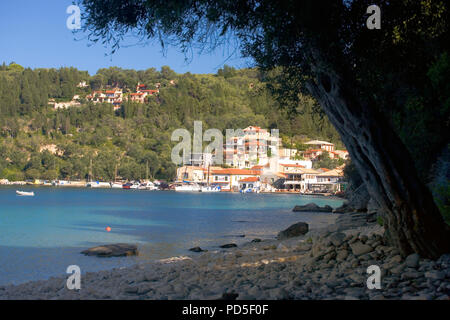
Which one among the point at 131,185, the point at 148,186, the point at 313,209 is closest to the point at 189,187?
the point at 148,186

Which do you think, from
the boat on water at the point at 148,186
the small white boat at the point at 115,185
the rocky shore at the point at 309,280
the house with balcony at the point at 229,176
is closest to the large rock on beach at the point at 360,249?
the rocky shore at the point at 309,280

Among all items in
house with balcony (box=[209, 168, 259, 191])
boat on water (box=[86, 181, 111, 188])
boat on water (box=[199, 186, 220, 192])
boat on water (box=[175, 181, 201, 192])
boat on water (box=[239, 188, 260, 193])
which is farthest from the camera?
boat on water (box=[86, 181, 111, 188])

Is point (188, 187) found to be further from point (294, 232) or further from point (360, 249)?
point (360, 249)

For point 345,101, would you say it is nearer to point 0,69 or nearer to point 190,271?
point 190,271

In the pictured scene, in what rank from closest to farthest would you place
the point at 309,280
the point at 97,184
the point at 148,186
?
the point at 309,280 < the point at 148,186 < the point at 97,184

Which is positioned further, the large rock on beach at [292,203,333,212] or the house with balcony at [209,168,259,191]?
the house with balcony at [209,168,259,191]

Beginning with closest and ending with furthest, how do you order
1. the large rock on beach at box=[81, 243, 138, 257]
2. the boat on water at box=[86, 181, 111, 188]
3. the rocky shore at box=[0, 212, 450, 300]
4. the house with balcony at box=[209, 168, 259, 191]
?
the rocky shore at box=[0, 212, 450, 300], the large rock on beach at box=[81, 243, 138, 257], the house with balcony at box=[209, 168, 259, 191], the boat on water at box=[86, 181, 111, 188]

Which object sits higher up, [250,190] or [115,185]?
[115,185]

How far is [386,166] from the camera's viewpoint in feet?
18.4

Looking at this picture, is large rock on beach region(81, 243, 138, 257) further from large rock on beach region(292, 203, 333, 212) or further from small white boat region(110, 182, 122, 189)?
small white boat region(110, 182, 122, 189)

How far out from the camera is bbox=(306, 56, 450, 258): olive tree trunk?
561 centimetres

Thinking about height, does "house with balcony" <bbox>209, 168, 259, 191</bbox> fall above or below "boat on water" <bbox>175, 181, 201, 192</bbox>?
above

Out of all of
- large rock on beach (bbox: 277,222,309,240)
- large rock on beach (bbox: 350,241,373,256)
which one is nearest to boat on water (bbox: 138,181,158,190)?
large rock on beach (bbox: 277,222,309,240)
